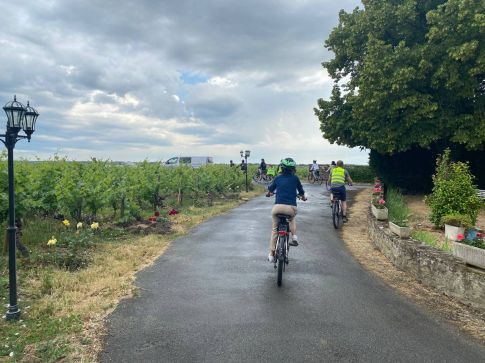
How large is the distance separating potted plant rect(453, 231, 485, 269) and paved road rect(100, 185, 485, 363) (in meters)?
1.23

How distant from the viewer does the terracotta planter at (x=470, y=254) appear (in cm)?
595

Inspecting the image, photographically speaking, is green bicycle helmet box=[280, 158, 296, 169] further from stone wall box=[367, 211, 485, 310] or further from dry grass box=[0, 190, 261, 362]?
dry grass box=[0, 190, 261, 362]

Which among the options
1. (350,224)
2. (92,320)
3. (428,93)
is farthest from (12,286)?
(428,93)

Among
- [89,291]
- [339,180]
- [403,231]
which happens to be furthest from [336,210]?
[89,291]

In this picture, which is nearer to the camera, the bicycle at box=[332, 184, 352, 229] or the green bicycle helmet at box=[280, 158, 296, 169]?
the green bicycle helmet at box=[280, 158, 296, 169]

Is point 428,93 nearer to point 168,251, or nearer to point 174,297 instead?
point 168,251

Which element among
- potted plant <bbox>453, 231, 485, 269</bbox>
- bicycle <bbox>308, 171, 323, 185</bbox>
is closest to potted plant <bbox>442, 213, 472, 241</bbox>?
potted plant <bbox>453, 231, 485, 269</bbox>

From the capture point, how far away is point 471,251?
20.2 ft

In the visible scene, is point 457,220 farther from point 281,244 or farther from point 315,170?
point 315,170

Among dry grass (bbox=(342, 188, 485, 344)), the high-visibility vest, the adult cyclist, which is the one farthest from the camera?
the high-visibility vest

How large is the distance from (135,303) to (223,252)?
12.1ft

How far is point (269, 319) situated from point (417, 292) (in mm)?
3005

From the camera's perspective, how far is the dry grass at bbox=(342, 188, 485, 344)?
17.7ft

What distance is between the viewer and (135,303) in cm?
593
